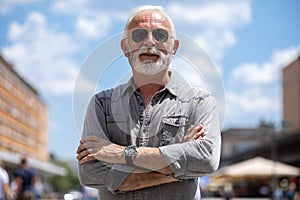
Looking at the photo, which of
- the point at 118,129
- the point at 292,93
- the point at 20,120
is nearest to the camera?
the point at 118,129

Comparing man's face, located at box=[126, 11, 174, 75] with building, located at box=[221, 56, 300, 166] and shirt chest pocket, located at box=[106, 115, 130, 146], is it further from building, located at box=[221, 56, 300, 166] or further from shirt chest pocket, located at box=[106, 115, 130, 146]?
building, located at box=[221, 56, 300, 166]

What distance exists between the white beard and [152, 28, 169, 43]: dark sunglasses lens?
45 mm

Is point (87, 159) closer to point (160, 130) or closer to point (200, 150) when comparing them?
Answer: point (160, 130)

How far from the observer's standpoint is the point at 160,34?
2.76 metres

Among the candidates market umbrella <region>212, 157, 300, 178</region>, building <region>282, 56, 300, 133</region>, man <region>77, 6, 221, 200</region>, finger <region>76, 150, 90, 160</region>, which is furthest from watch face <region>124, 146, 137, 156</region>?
building <region>282, 56, 300, 133</region>

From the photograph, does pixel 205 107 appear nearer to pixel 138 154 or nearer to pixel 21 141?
pixel 138 154

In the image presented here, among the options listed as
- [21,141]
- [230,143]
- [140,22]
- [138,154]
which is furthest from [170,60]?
[230,143]

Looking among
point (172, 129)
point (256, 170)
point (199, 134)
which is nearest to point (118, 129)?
A: point (172, 129)

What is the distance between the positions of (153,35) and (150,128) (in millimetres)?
360

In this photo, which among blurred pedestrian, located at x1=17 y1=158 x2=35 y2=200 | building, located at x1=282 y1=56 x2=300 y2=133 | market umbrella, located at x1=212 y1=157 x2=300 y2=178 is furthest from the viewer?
building, located at x1=282 y1=56 x2=300 y2=133

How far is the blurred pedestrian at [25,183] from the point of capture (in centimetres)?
1418

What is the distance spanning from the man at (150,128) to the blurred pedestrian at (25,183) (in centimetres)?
1165

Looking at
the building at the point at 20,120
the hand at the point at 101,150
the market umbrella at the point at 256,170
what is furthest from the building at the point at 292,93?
the hand at the point at 101,150

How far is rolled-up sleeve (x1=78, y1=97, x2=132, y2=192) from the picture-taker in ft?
9.09
